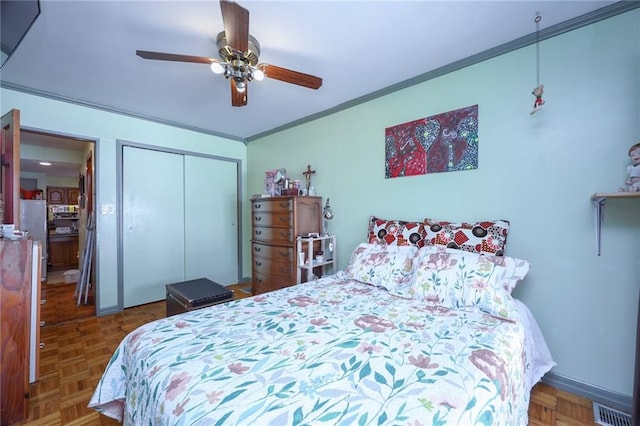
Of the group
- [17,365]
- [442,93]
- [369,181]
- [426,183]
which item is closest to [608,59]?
[442,93]

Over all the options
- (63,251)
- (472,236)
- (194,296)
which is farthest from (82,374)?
(63,251)

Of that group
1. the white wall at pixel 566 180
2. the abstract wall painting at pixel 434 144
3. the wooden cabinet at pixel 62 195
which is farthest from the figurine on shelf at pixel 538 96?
the wooden cabinet at pixel 62 195

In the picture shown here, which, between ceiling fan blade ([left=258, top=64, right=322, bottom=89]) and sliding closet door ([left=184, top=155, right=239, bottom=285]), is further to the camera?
sliding closet door ([left=184, top=155, right=239, bottom=285])

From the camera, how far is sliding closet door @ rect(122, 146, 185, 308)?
316 cm

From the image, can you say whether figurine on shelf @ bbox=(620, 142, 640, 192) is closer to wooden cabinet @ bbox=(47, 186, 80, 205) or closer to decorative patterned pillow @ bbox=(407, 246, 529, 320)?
decorative patterned pillow @ bbox=(407, 246, 529, 320)

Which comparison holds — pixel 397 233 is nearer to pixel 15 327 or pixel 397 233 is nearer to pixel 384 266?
pixel 384 266

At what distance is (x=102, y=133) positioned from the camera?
2951mm

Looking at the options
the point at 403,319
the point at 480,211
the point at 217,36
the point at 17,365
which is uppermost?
the point at 217,36

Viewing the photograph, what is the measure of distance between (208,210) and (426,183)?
3025mm

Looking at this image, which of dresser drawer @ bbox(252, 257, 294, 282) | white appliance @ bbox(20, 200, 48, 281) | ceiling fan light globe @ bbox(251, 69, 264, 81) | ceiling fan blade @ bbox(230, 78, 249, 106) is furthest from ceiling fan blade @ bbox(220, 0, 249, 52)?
white appliance @ bbox(20, 200, 48, 281)

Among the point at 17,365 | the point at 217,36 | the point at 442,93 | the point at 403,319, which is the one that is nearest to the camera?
the point at 403,319

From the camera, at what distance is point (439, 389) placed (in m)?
0.81

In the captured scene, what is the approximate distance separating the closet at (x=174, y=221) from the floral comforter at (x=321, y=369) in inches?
90.3

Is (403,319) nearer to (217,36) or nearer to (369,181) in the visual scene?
(369,181)
